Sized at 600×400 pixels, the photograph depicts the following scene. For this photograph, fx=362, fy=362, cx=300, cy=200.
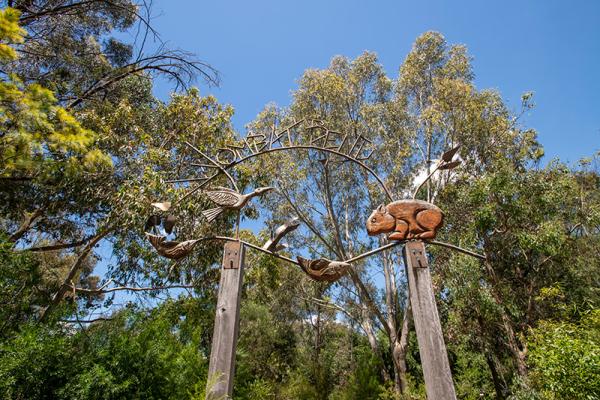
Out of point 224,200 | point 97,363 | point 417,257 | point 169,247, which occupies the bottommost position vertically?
point 97,363

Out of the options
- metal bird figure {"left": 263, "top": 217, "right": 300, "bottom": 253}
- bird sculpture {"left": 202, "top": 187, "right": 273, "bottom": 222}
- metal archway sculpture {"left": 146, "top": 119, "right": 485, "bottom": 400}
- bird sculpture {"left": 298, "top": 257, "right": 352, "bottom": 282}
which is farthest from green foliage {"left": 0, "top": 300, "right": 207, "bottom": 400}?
bird sculpture {"left": 298, "top": 257, "right": 352, "bottom": 282}

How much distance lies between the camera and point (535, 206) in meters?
7.93

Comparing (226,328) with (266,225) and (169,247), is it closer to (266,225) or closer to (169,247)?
(169,247)

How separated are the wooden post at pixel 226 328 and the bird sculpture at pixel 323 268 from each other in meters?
0.48

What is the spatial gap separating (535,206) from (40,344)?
29.2ft

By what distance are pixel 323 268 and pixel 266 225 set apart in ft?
24.5

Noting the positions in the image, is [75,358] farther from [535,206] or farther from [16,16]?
[535,206]

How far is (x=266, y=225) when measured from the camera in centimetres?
1006

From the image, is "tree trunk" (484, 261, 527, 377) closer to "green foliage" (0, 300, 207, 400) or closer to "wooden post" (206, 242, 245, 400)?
"green foliage" (0, 300, 207, 400)

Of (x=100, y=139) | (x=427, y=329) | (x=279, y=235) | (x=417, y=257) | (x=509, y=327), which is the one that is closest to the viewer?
(x=427, y=329)

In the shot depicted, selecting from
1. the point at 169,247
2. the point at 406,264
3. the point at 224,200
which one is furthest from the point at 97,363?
the point at 406,264

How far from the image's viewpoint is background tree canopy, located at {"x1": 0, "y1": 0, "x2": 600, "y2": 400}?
3.74m

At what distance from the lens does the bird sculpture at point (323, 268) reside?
8.71 ft

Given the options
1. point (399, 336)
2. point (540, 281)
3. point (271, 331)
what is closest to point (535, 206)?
point (540, 281)
